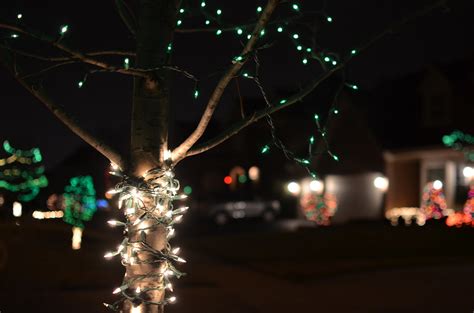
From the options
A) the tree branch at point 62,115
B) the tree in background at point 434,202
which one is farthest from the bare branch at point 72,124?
the tree in background at point 434,202

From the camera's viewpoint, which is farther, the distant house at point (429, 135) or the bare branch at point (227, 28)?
the distant house at point (429, 135)

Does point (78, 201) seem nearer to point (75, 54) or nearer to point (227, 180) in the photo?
point (227, 180)

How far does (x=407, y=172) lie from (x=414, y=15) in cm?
1944

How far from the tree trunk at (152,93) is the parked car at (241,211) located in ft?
91.5

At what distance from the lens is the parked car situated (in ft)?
106

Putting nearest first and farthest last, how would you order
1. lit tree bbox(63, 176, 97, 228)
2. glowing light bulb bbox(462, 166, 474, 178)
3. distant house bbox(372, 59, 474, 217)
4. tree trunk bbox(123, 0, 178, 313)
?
tree trunk bbox(123, 0, 178, 313), glowing light bulb bbox(462, 166, 474, 178), lit tree bbox(63, 176, 97, 228), distant house bbox(372, 59, 474, 217)

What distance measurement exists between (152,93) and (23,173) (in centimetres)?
2654

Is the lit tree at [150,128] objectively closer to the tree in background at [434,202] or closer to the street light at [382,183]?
the tree in background at [434,202]

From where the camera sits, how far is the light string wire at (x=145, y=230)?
4180 mm

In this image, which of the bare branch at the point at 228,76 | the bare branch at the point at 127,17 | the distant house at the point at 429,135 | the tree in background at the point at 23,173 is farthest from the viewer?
the tree in background at the point at 23,173

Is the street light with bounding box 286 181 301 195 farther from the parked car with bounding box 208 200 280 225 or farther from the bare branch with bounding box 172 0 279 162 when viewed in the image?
the bare branch with bounding box 172 0 279 162

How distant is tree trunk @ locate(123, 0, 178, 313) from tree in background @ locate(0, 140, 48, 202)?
987 inches

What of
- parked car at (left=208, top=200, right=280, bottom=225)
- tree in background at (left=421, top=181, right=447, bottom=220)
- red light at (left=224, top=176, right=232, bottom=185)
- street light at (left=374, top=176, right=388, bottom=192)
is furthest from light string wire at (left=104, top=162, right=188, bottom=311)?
red light at (left=224, top=176, right=232, bottom=185)

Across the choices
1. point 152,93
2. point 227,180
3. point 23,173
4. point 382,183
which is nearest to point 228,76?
point 152,93
